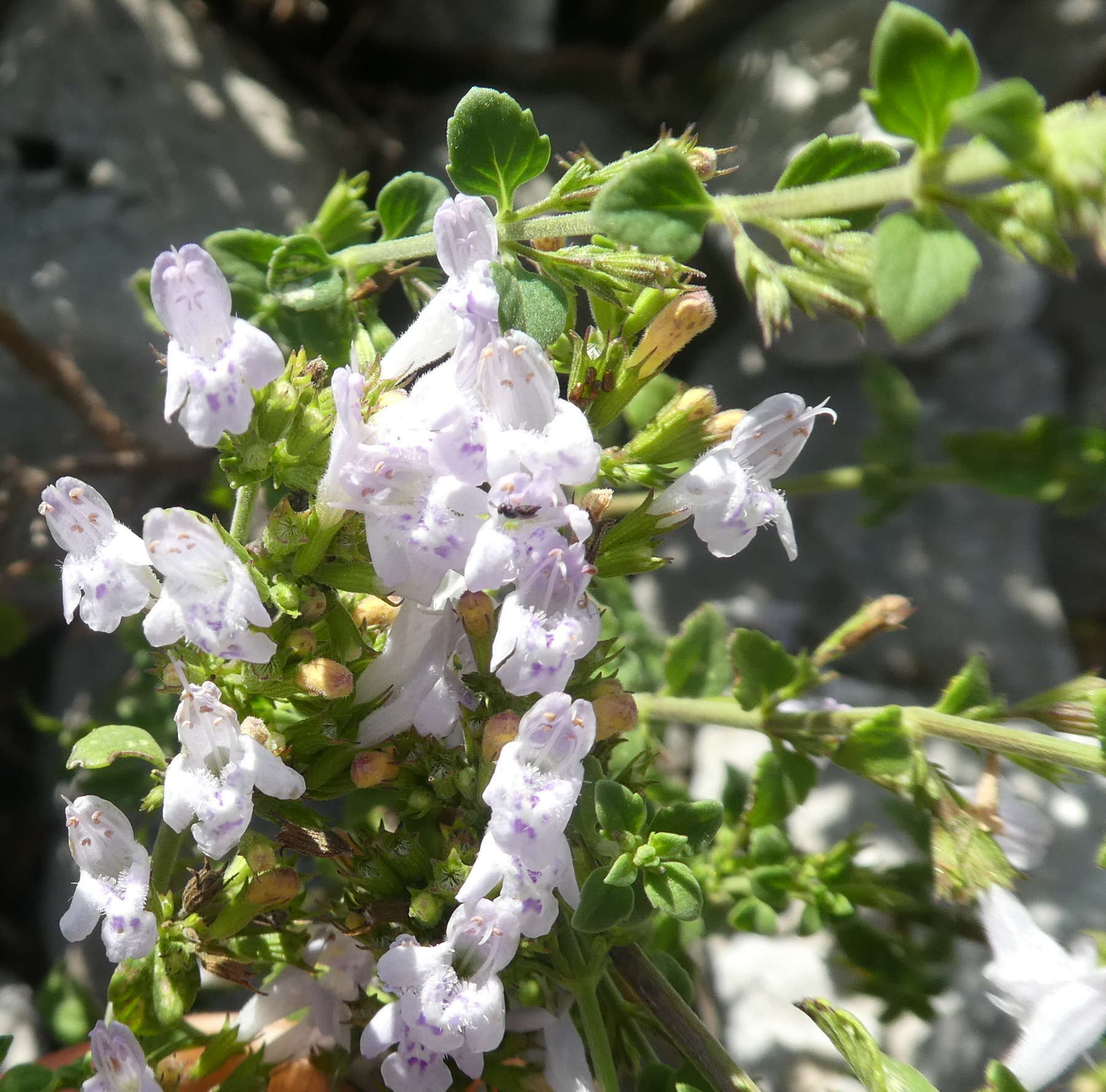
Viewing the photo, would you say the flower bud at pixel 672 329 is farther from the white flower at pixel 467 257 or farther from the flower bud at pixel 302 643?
the flower bud at pixel 302 643

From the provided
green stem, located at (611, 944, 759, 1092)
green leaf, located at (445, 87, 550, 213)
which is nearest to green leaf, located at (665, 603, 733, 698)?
green stem, located at (611, 944, 759, 1092)

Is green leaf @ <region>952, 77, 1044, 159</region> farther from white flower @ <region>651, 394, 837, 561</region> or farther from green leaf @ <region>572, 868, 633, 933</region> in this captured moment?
green leaf @ <region>572, 868, 633, 933</region>

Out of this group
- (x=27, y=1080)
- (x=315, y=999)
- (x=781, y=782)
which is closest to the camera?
(x=27, y=1080)

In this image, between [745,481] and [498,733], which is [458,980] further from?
[745,481]

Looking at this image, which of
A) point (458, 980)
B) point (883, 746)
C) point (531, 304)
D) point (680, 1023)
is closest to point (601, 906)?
point (458, 980)

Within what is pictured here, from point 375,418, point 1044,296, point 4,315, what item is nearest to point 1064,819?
point 1044,296

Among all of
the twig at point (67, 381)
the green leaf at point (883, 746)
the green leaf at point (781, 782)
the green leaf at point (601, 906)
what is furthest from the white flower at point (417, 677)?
the twig at point (67, 381)
